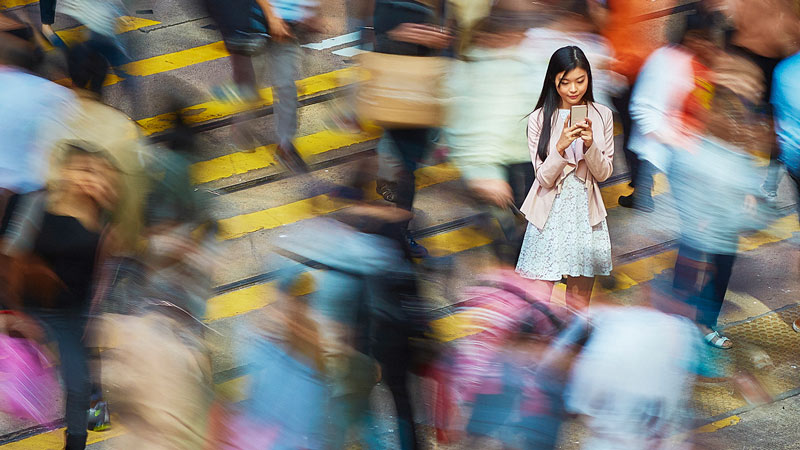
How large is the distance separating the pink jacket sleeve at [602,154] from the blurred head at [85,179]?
A: 2.36 metres

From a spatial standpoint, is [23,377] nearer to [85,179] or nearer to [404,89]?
[85,179]

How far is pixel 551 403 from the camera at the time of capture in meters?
4.46

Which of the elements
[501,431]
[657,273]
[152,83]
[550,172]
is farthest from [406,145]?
[152,83]

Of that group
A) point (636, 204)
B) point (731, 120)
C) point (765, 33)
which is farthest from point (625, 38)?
point (731, 120)

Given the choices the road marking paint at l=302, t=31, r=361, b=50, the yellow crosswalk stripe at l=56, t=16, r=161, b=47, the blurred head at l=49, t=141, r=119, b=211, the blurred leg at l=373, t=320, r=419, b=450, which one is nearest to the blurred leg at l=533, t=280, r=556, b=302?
the blurred leg at l=373, t=320, r=419, b=450

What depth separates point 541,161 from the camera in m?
5.87

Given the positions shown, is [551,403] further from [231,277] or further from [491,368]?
[231,277]

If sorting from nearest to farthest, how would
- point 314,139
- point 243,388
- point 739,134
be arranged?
point 243,388, point 739,134, point 314,139

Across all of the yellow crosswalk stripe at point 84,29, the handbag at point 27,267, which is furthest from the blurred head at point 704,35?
the yellow crosswalk stripe at point 84,29

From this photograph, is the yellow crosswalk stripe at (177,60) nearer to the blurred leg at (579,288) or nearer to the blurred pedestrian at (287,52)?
the blurred pedestrian at (287,52)

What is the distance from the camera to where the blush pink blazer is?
5727 millimetres

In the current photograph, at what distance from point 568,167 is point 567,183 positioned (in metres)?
0.09

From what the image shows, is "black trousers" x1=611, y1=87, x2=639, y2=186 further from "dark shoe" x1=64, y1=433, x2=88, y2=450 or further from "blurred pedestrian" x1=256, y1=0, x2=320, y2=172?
"dark shoe" x1=64, y1=433, x2=88, y2=450

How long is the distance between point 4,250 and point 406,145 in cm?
252
